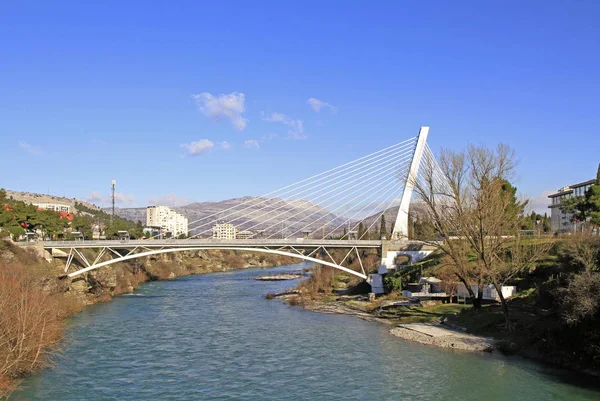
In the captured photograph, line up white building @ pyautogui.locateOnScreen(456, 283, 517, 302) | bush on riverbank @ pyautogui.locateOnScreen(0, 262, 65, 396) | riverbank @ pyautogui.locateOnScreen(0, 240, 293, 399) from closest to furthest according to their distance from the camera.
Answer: bush on riverbank @ pyautogui.locateOnScreen(0, 262, 65, 396), riverbank @ pyautogui.locateOnScreen(0, 240, 293, 399), white building @ pyautogui.locateOnScreen(456, 283, 517, 302)

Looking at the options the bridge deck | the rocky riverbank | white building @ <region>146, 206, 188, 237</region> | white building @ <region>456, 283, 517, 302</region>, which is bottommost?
the rocky riverbank

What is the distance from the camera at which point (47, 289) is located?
37.9 meters

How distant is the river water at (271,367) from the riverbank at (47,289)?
966mm

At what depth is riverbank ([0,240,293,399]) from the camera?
19.6 meters

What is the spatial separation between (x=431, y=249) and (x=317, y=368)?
1180 inches

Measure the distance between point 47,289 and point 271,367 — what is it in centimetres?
2126

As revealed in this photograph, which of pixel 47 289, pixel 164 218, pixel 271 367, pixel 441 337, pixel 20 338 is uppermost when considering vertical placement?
pixel 164 218

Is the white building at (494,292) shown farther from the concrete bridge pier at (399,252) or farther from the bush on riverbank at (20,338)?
the bush on riverbank at (20,338)

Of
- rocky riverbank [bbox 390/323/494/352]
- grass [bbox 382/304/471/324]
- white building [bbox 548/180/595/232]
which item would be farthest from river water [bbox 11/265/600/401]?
white building [bbox 548/180/595/232]

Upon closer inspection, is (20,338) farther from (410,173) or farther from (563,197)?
(563,197)

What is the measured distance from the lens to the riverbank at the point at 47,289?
19625 mm

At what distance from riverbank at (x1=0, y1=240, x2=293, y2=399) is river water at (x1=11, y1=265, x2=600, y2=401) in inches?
38.0

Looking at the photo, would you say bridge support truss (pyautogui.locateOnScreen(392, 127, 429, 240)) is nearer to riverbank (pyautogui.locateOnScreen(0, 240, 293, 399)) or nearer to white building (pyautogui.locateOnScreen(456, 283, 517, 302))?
white building (pyautogui.locateOnScreen(456, 283, 517, 302))

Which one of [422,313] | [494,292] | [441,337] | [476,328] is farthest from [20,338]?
[494,292]
